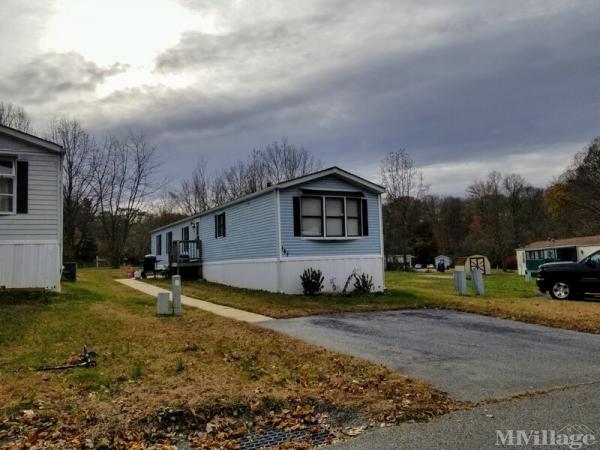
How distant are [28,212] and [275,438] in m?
10.9

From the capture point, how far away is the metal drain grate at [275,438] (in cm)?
399

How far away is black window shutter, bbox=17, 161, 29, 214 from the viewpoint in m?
12.3

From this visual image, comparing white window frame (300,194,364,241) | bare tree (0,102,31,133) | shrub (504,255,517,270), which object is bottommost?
shrub (504,255,517,270)

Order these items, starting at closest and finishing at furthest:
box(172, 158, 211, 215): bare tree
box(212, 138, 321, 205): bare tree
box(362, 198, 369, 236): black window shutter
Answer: box(362, 198, 369, 236): black window shutter → box(212, 138, 321, 205): bare tree → box(172, 158, 211, 215): bare tree

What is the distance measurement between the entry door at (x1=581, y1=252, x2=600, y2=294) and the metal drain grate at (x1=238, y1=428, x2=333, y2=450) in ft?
45.4

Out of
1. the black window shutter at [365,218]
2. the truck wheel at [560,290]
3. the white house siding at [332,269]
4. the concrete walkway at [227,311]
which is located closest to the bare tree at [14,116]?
the concrete walkway at [227,311]

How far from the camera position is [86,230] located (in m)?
38.8

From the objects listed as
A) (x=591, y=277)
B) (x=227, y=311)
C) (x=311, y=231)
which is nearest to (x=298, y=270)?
(x=311, y=231)

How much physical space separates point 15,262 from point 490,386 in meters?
11.6

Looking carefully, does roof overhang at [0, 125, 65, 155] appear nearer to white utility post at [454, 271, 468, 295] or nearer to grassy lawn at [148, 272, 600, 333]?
grassy lawn at [148, 272, 600, 333]

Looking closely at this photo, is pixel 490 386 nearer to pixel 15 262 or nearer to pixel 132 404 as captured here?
pixel 132 404

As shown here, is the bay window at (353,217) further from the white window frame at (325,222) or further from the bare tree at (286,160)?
the bare tree at (286,160)

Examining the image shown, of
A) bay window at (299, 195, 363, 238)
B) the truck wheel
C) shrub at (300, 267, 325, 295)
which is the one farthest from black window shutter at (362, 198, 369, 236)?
the truck wheel

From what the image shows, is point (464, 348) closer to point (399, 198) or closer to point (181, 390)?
point (181, 390)
